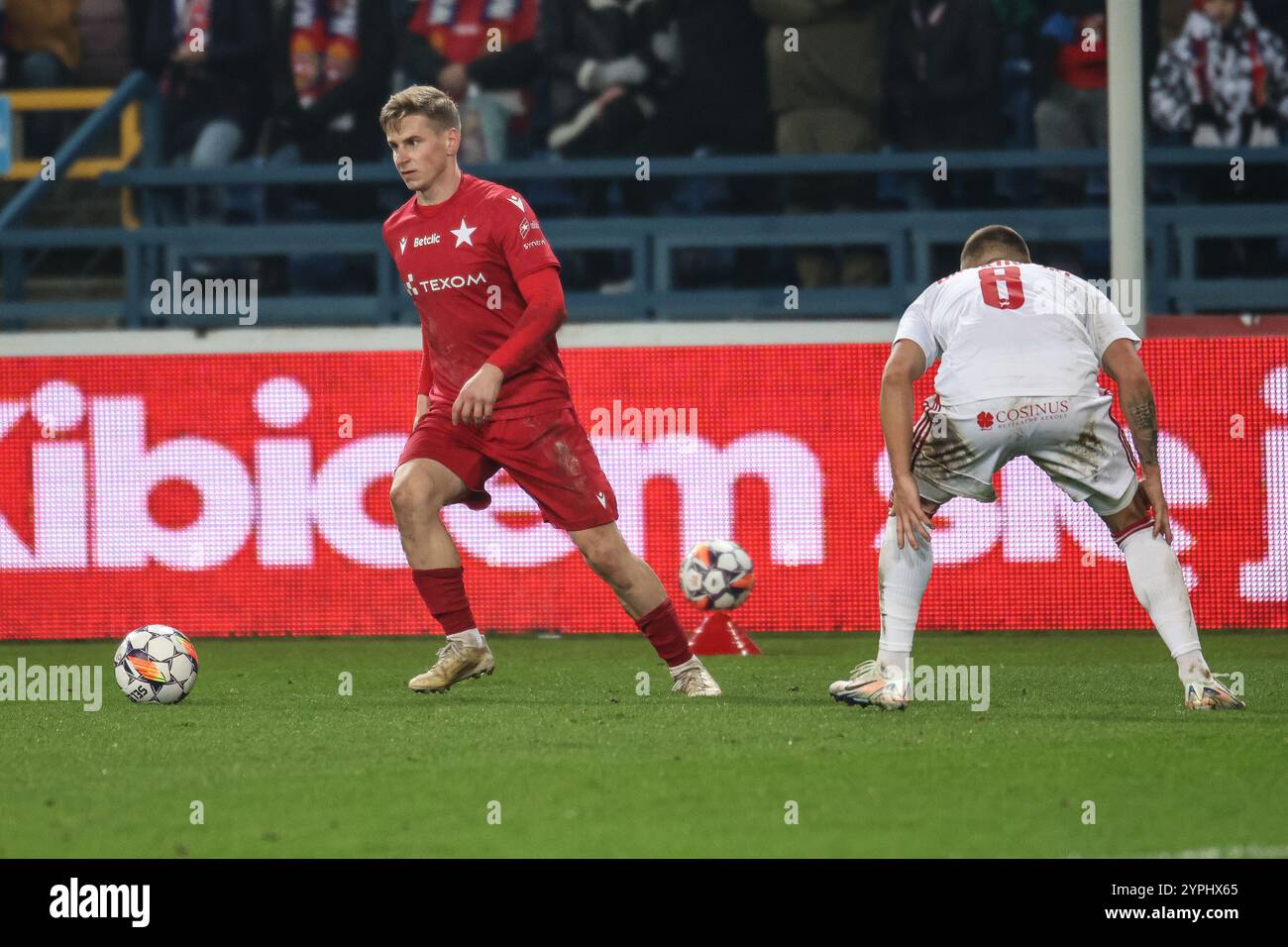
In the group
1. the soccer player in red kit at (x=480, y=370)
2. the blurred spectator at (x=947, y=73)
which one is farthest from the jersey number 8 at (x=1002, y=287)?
the blurred spectator at (x=947, y=73)

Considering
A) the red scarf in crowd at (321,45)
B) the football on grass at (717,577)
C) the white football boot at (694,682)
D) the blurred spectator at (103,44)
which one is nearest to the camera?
the white football boot at (694,682)

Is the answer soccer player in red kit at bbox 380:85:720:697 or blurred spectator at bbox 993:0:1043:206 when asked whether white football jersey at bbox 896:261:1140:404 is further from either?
blurred spectator at bbox 993:0:1043:206

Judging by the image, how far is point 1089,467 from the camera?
21.8 feet

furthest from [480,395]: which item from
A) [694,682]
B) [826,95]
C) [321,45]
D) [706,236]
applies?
[321,45]

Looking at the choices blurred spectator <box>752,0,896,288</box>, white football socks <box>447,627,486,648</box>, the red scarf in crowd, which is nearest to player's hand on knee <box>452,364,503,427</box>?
white football socks <box>447,627,486,648</box>

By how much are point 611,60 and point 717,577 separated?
4.82 m

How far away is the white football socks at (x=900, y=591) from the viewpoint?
262 inches

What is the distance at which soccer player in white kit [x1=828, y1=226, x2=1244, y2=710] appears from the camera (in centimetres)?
656

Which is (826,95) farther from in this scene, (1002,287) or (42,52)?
(1002,287)

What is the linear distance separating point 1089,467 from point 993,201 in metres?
6.39

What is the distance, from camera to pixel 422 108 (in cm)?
719

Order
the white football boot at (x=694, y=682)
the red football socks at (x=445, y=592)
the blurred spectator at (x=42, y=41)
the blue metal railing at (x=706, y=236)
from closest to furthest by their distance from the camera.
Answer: the white football boot at (x=694, y=682)
the red football socks at (x=445, y=592)
the blue metal railing at (x=706, y=236)
the blurred spectator at (x=42, y=41)

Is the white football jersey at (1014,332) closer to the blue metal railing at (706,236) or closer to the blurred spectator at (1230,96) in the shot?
the blue metal railing at (706,236)
